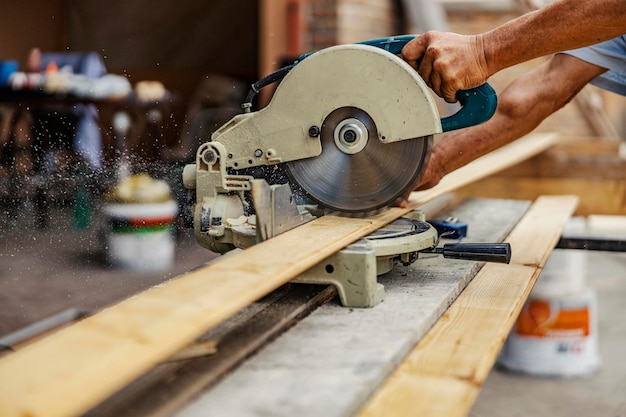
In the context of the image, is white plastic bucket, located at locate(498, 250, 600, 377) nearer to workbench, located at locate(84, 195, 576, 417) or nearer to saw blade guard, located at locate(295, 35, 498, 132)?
saw blade guard, located at locate(295, 35, 498, 132)

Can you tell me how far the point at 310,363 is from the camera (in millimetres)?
1249

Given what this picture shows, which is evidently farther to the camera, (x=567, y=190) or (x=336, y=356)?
(x=567, y=190)

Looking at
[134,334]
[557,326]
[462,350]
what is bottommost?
[557,326]

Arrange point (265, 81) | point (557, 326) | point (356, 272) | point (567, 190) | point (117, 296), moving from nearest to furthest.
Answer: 1. point (356, 272)
2. point (265, 81)
3. point (557, 326)
4. point (567, 190)
5. point (117, 296)

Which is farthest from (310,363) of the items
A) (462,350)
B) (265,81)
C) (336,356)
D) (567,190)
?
(567,190)

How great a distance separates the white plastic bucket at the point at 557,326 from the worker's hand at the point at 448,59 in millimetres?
1911

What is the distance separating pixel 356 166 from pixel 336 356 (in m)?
0.62

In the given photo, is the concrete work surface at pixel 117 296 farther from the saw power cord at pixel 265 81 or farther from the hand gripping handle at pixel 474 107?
the hand gripping handle at pixel 474 107

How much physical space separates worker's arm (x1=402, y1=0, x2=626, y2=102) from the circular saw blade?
18 cm

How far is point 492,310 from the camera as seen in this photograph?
158 cm

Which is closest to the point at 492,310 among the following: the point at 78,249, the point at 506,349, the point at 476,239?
the point at 476,239

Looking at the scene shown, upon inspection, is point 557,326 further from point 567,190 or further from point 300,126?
point 300,126

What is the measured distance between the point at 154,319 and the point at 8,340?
150cm

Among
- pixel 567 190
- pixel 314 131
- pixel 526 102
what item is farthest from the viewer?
pixel 567 190
